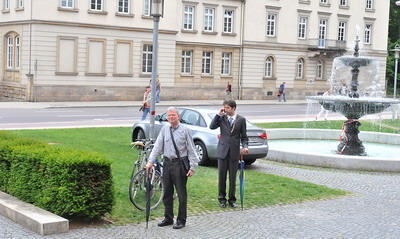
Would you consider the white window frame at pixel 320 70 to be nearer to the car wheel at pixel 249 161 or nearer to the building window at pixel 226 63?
the building window at pixel 226 63

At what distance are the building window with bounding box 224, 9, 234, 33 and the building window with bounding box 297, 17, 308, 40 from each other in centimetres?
759

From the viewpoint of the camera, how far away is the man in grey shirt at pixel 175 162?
923 centimetres

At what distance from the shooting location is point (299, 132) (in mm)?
22703

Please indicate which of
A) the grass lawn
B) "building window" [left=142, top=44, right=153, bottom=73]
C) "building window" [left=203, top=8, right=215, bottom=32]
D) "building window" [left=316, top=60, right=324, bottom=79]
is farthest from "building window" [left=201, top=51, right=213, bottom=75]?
the grass lawn

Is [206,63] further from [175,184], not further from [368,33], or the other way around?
[175,184]

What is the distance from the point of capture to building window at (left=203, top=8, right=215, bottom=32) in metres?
49.0

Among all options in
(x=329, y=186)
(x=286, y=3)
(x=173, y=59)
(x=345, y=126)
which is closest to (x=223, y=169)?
(x=329, y=186)

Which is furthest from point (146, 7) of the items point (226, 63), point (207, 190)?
point (207, 190)

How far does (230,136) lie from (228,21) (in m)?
Result: 40.4

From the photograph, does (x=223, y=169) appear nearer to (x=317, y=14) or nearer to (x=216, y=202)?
(x=216, y=202)

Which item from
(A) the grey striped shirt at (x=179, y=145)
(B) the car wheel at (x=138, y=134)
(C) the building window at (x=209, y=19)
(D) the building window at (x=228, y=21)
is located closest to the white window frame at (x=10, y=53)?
(C) the building window at (x=209, y=19)

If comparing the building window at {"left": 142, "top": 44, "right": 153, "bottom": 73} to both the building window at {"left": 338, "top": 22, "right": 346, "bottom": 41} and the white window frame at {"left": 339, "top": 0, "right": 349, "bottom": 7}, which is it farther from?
the white window frame at {"left": 339, "top": 0, "right": 349, "bottom": 7}

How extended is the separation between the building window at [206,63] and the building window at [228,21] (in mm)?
2461

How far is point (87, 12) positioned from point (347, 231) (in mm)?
34830
